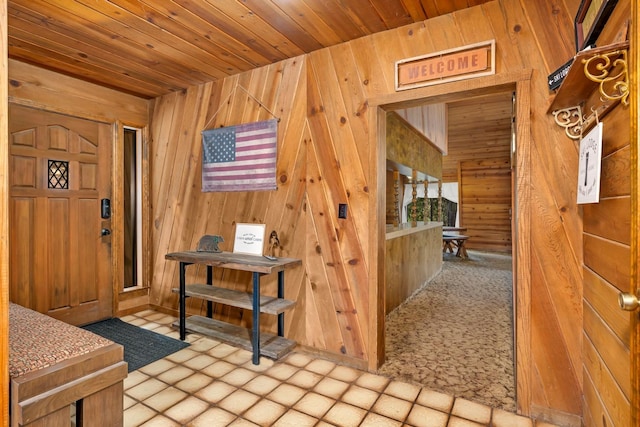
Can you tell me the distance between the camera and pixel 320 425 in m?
1.81

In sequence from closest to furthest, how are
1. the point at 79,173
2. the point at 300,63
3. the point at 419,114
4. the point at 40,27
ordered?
the point at 40,27 < the point at 300,63 < the point at 79,173 < the point at 419,114

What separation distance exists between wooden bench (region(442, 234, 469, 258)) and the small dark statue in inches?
211

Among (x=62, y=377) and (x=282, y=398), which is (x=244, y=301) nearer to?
(x=282, y=398)

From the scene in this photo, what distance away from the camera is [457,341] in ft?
9.73

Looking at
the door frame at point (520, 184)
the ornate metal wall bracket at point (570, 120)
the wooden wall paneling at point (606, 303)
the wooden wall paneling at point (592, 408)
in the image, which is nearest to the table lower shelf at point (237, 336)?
the door frame at point (520, 184)

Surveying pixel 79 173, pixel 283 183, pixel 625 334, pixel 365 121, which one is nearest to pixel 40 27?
pixel 79 173

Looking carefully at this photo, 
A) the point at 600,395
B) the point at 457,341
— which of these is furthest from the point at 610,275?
the point at 457,341

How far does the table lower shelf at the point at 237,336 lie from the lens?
259cm

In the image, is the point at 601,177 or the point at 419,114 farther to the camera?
the point at 419,114

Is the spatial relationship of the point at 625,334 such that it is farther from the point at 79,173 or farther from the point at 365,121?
the point at 79,173

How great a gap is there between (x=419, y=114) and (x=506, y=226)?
5660 mm

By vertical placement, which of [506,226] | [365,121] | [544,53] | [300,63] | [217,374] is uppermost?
[300,63]

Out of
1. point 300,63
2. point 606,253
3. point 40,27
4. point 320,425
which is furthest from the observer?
point 300,63

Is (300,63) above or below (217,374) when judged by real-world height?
above
